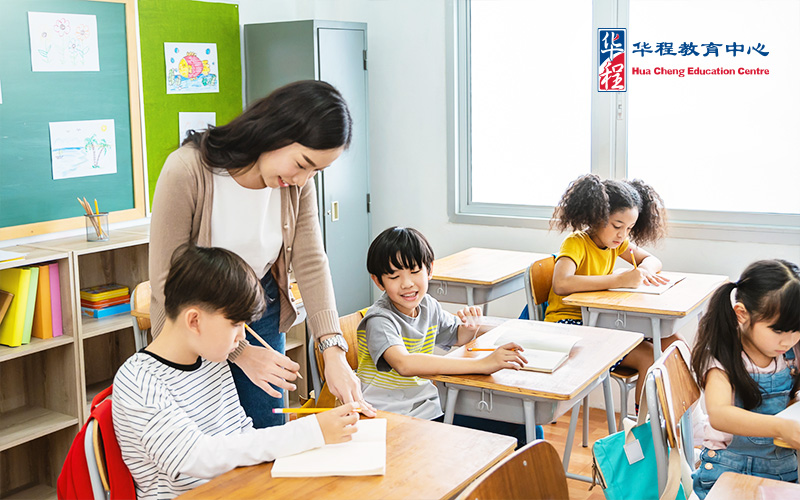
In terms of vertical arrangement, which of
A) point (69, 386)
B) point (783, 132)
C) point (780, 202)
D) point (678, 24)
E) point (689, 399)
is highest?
point (678, 24)

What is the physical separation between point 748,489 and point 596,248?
1928 mm

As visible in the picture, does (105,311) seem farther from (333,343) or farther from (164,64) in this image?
(333,343)

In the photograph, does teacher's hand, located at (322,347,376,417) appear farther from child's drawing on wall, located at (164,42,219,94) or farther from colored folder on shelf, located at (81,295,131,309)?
child's drawing on wall, located at (164,42,219,94)

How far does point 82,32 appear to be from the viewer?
3.30m

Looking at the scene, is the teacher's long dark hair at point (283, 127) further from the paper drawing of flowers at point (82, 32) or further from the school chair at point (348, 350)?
the paper drawing of flowers at point (82, 32)

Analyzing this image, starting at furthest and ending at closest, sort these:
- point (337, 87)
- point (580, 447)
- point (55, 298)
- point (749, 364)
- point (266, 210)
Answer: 1. point (337, 87)
2. point (580, 447)
3. point (55, 298)
4. point (749, 364)
5. point (266, 210)

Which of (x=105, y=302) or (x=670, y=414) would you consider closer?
(x=670, y=414)

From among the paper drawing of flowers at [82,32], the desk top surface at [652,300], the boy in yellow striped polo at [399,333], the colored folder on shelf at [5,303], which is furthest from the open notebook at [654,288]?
the paper drawing of flowers at [82,32]

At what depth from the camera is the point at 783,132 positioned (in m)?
3.53

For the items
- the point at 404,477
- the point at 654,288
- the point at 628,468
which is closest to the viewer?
the point at 404,477

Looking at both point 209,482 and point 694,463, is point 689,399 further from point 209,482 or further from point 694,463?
point 209,482

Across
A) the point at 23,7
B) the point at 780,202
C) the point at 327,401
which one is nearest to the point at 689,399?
the point at 327,401

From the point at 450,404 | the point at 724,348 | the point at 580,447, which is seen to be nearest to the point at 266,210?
Answer: the point at 450,404

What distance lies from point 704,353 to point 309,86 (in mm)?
1192
